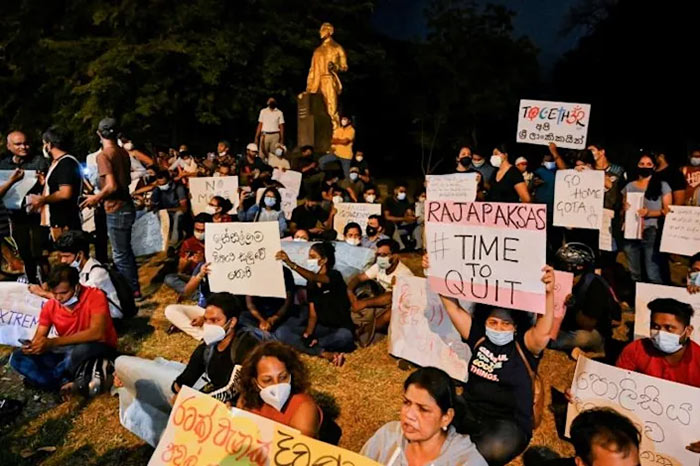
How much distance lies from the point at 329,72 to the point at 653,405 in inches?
519

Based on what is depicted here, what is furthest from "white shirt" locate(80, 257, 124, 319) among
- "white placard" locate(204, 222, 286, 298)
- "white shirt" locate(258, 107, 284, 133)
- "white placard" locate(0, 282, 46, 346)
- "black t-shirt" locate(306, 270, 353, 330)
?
"white shirt" locate(258, 107, 284, 133)

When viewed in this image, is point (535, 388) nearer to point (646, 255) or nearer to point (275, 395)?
point (275, 395)

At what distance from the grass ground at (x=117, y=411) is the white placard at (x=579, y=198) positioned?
80.9 inches

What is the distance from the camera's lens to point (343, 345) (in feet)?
19.4

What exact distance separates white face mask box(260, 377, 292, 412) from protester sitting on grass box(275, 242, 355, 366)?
8.51ft

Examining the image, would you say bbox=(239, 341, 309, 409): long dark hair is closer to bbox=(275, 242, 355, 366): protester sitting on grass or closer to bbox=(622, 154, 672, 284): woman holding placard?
bbox=(275, 242, 355, 366): protester sitting on grass

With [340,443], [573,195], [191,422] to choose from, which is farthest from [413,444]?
[573,195]

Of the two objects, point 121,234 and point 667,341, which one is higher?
point 121,234

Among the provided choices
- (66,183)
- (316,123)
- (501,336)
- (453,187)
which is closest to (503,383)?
(501,336)

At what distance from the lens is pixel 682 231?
6.44 metres

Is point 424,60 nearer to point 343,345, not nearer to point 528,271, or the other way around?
point 343,345

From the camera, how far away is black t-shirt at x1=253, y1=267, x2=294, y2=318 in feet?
20.7

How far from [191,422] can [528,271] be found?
2.08 meters

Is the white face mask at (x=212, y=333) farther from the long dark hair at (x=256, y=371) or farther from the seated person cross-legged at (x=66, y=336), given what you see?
the seated person cross-legged at (x=66, y=336)
